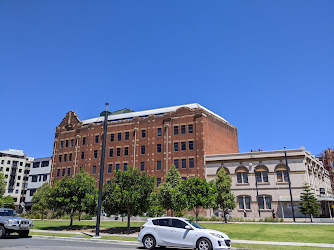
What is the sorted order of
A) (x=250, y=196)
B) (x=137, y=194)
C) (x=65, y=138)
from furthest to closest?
(x=65, y=138), (x=250, y=196), (x=137, y=194)

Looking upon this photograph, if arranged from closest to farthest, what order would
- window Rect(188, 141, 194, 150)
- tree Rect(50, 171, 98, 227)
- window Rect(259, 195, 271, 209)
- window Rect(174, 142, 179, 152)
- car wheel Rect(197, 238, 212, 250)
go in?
car wheel Rect(197, 238, 212, 250)
tree Rect(50, 171, 98, 227)
window Rect(259, 195, 271, 209)
window Rect(188, 141, 194, 150)
window Rect(174, 142, 179, 152)

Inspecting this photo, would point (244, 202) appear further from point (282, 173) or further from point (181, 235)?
point (181, 235)

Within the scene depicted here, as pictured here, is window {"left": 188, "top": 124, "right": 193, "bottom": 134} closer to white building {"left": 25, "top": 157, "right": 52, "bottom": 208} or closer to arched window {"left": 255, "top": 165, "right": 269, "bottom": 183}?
arched window {"left": 255, "top": 165, "right": 269, "bottom": 183}

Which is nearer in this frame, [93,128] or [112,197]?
[112,197]

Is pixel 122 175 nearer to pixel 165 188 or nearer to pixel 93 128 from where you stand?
pixel 165 188

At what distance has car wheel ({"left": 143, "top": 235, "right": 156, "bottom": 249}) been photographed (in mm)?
13883

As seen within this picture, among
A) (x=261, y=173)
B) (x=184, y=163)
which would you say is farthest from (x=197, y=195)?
(x=184, y=163)

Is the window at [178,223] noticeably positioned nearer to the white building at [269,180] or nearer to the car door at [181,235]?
the car door at [181,235]

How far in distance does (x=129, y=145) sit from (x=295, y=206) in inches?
1215

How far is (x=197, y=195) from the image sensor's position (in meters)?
29.3

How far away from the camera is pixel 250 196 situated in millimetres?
42906

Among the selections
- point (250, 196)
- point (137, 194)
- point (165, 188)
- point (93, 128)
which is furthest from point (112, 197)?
point (93, 128)

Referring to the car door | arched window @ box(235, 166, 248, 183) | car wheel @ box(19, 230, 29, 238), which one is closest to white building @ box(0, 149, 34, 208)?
arched window @ box(235, 166, 248, 183)

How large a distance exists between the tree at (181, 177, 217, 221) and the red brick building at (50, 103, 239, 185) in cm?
1663
